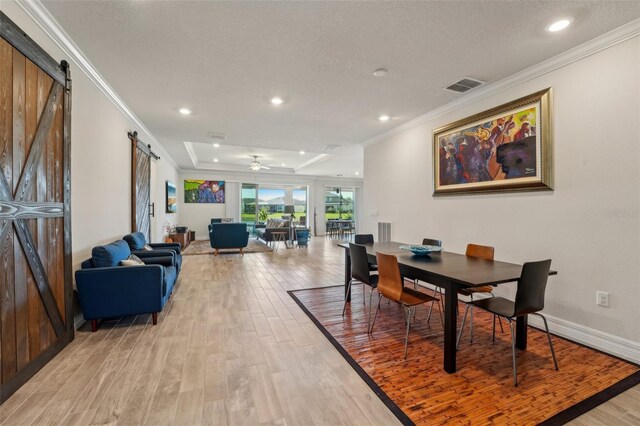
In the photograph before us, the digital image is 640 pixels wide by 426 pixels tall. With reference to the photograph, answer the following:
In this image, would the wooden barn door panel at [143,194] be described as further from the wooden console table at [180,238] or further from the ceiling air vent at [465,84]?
the ceiling air vent at [465,84]

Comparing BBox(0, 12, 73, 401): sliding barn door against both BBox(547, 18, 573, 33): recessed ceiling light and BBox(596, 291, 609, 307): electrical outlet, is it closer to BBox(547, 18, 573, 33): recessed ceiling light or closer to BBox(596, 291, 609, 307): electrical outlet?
BBox(547, 18, 573, 33): recessed ceiling light

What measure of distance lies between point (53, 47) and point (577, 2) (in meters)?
4.12

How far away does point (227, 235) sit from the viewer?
7.43m

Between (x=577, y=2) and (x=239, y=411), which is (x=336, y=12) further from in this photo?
(x=239, y=411)

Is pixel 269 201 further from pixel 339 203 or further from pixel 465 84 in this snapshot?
pixel 465 84

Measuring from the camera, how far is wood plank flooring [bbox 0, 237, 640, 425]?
166 cm

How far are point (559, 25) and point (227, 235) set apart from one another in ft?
23.3

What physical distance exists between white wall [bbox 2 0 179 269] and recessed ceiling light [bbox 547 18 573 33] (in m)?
3.96

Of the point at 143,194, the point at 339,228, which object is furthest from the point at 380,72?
the point at 339,228

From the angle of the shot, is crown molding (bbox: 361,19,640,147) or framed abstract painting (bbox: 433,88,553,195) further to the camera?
framed abstract painting (bbox: 433,88,553,195)

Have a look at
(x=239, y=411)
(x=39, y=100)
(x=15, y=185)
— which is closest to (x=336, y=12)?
(x=39, y=100)

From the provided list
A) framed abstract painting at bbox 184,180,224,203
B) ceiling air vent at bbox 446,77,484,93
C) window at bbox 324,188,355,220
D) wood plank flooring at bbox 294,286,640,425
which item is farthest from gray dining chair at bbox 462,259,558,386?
window at bbox 324,188,355,220

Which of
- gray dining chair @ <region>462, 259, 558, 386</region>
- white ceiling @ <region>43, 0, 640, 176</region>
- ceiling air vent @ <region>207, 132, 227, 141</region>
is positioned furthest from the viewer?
ceiling air vent @ <region>207, 132, 227, 141</region>

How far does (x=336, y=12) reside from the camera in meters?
2.10
